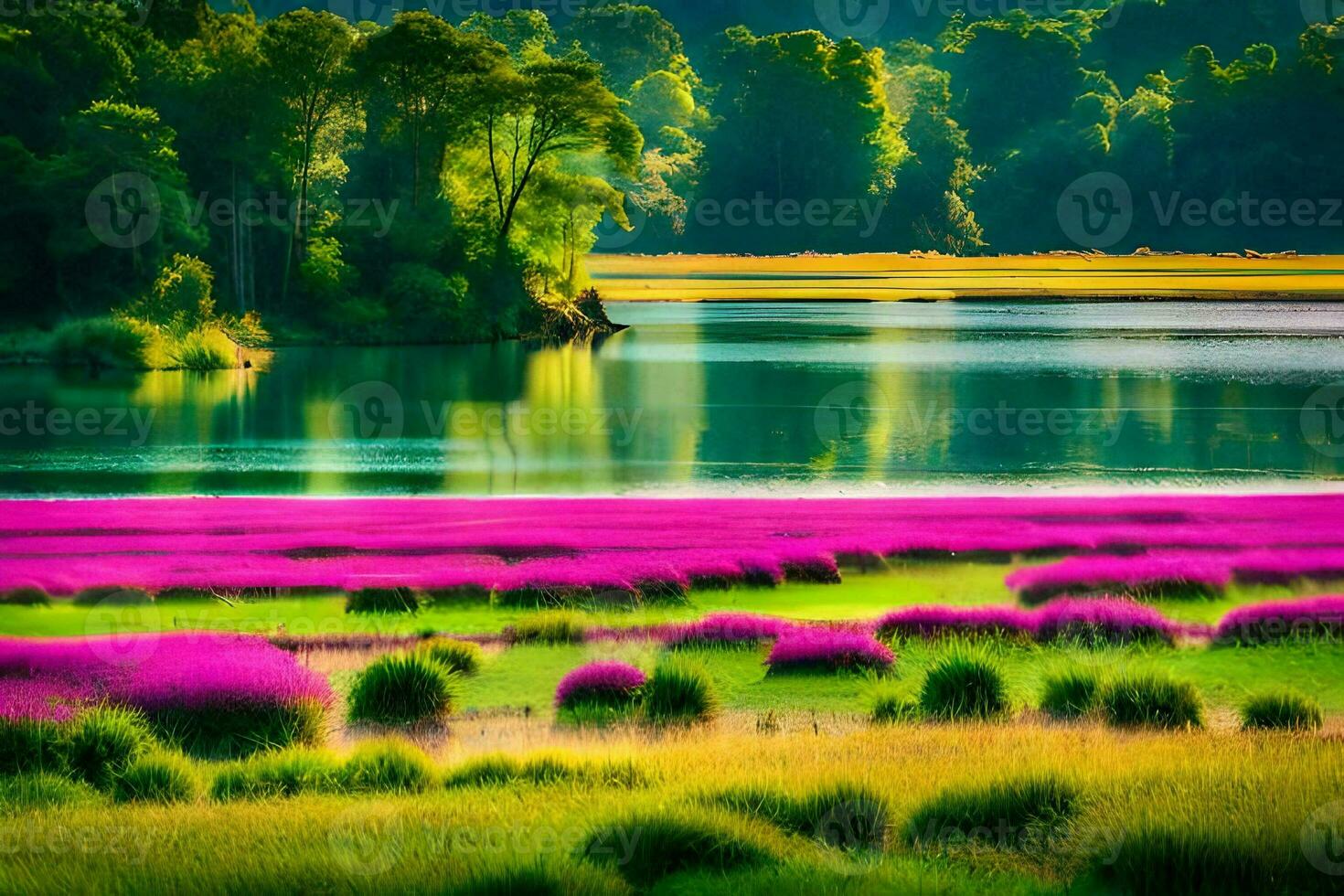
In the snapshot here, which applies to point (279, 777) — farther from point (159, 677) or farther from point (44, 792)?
point (159, 677)

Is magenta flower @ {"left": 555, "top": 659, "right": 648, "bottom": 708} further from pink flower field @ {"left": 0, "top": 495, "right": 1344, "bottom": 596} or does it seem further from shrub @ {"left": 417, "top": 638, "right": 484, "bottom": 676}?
pink flower field @ {"left": 0, "top": 495, "right": 1344, "bottom": 596}

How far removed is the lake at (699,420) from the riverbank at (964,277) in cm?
3041

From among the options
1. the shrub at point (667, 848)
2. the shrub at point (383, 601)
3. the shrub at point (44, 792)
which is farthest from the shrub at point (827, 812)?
the shrub at point (383, 601)

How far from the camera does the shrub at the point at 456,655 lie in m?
11.6

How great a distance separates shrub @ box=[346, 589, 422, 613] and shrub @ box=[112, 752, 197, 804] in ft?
20.3

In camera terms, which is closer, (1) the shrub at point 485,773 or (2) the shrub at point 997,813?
(2) the shrub at point 997,813

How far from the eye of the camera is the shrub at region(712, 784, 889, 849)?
6.68m

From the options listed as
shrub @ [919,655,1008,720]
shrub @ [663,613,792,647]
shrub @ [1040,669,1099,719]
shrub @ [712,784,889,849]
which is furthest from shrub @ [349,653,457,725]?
shrub @ [1040,669,1099,719]

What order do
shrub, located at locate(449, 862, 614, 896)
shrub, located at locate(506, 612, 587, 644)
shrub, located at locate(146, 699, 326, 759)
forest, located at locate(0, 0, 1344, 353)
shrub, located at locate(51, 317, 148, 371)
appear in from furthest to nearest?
forest, located at locate(0, 0, 1344, 353)
shrub, located at locate(51, 317, 148, 371)
shrub, located at locate(506, 612, 587, 644)
shrub, located at locate(146, 699, 326, 759)
shrub, located at locate(449, 862, 614, 896)

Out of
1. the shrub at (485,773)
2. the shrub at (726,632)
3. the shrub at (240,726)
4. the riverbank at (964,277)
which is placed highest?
the riverbank at (964,277)

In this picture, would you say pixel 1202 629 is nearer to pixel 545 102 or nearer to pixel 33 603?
pixel 33 603

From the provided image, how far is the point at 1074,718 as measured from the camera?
987 cm

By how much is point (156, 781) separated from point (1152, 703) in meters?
6.26

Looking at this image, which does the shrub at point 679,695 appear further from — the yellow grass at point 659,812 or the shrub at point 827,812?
the shrub at point 827,812
